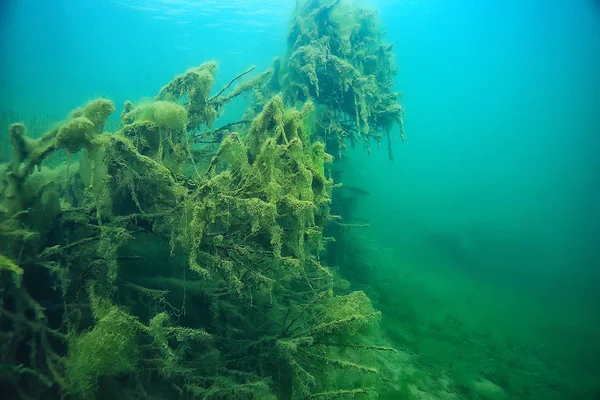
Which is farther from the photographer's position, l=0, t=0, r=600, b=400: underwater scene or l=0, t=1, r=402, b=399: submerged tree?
l=0, t=0, r=600, b=400: underwater scene

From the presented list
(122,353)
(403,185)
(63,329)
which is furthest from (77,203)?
(403,185)

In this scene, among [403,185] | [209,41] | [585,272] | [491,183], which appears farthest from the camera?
[491,183]

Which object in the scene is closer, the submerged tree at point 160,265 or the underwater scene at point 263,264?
the submerged tree at point 160,265

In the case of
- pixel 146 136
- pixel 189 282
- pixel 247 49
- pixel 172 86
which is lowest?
pixel 189 282

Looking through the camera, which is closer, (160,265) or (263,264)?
(263,264)

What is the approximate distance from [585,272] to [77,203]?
35310 mm

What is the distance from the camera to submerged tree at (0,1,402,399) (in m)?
2.40

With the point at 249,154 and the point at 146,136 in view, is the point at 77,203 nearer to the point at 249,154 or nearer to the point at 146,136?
the point at 146,136

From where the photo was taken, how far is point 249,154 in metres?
3.49

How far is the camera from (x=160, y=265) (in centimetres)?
379

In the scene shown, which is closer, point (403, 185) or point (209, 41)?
point (209, 41)

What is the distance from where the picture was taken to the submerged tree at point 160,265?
2.40 metres

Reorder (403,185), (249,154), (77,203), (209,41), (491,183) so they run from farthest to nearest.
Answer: (491,183) → (403,185) → (209,41) → (77,203) → (249,154)

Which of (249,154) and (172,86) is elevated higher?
(172,86)
